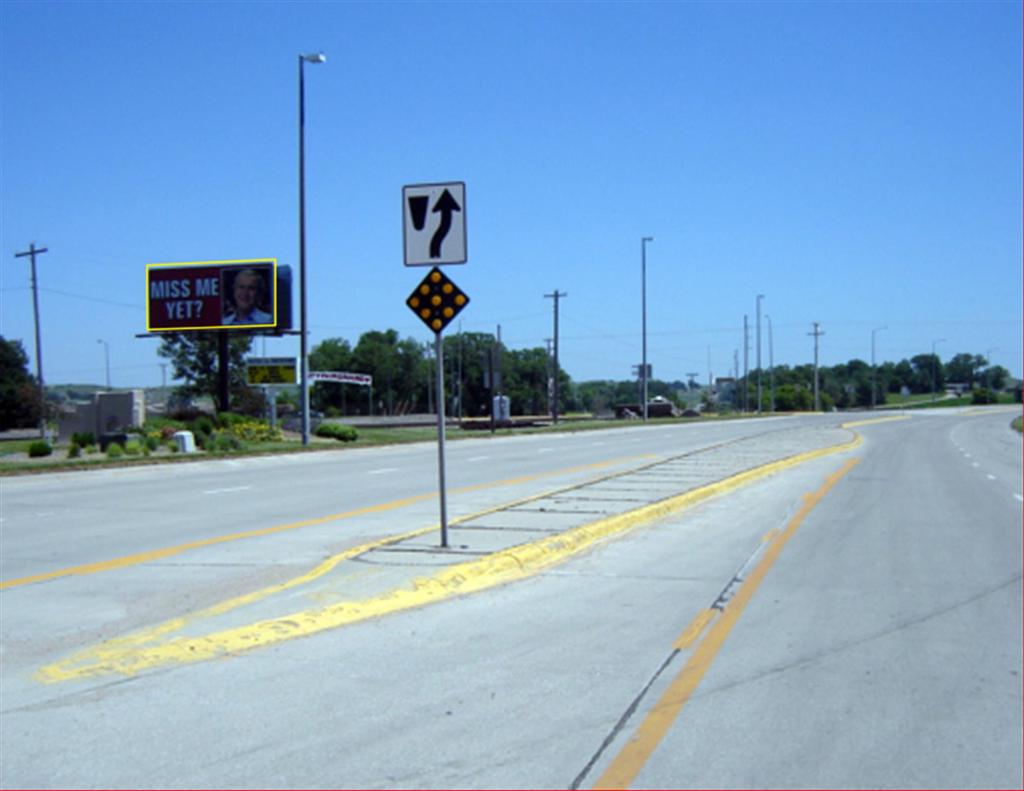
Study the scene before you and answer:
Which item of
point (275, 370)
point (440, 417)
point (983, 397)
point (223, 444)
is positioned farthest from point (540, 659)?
point (983, 397)

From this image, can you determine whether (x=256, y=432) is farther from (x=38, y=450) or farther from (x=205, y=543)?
(x=205, y=543)

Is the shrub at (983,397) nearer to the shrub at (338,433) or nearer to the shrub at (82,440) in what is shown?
the shrub at (338,433)

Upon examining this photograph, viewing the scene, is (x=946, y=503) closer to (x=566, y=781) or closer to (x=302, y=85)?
(x=566, y=781)

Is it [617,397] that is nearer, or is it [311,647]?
[311,647]

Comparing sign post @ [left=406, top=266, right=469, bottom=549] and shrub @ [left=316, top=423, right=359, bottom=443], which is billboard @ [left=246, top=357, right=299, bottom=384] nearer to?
shrub @ [left=316, top=423, right=359, bottom=443]

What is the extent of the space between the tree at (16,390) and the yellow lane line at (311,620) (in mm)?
61952

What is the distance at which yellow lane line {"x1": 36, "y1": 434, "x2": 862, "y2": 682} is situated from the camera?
301 inches

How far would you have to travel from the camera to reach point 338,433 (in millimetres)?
43594

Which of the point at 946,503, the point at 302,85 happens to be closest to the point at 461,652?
the point at 946,503

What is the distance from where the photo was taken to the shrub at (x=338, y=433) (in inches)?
1711

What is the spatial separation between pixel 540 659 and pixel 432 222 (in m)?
5.59

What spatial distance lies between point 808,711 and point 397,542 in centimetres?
696

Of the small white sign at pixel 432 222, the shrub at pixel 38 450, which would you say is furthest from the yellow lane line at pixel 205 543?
the shrub at pixel 38 450

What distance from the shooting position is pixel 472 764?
5621 millimetres
